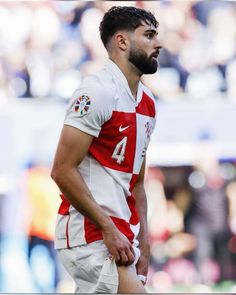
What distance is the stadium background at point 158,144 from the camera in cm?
905

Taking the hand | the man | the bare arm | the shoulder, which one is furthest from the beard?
the hand

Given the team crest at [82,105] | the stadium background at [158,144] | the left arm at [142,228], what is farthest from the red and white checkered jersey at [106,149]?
the stadium background at [158,144]

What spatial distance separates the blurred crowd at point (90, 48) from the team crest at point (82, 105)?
5256mm

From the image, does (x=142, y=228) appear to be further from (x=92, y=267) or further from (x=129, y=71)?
(x=129, y=71)

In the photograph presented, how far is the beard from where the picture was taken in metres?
4.05

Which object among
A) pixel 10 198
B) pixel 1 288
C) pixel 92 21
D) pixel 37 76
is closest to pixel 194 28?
pixel 92 21

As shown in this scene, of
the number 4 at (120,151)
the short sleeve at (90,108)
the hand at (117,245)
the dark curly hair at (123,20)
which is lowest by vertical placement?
the hand at (117,245)

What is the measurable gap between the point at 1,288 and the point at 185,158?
6.72 ft

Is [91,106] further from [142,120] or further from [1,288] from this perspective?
[1,288]

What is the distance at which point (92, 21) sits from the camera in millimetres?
9180

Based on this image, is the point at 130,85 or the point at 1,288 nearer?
the point at 130,85

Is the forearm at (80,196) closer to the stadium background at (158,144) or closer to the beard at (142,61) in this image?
the beard at (142,61)

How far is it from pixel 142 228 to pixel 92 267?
1.37 ft

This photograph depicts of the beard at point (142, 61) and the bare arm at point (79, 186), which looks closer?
the bare arm at point (79, 186)
